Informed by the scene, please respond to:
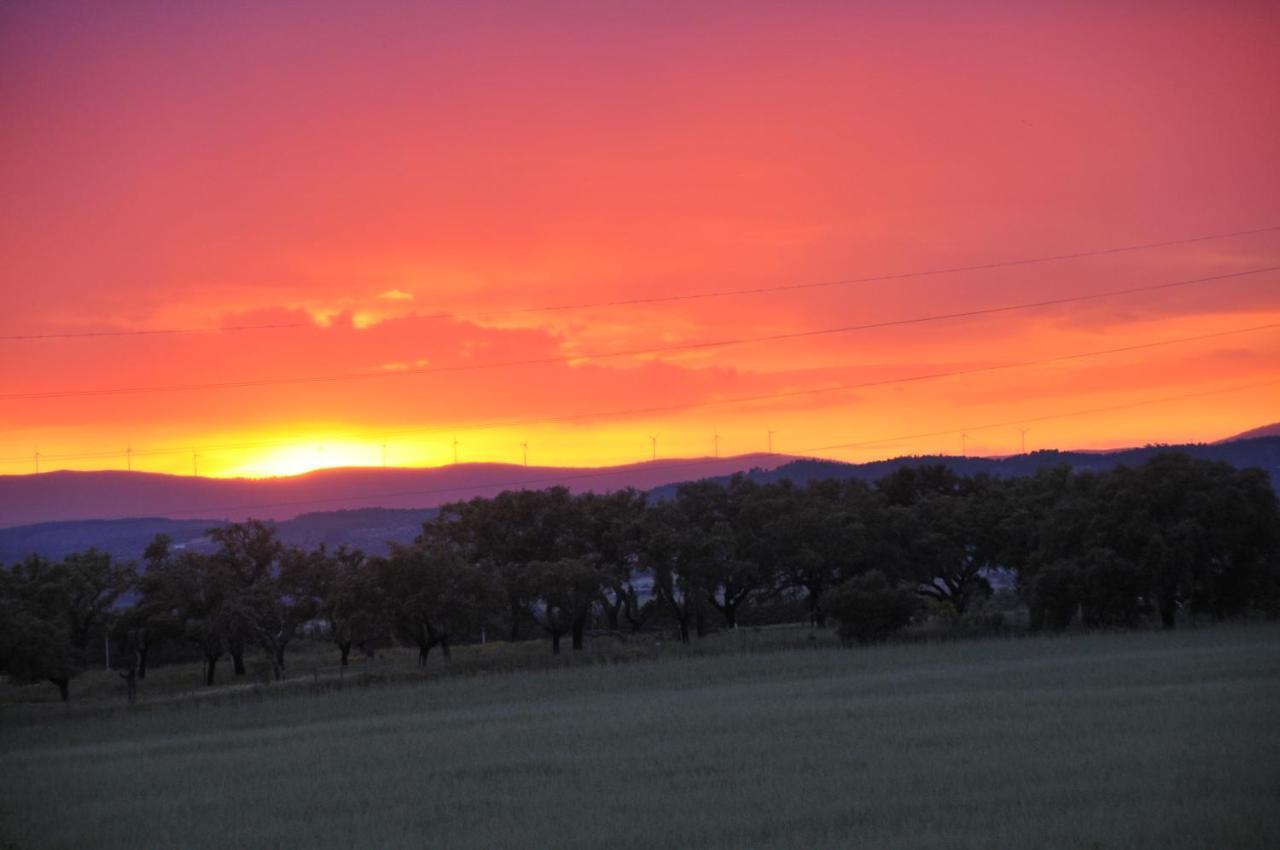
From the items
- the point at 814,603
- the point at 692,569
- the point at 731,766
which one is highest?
the point at 692,569

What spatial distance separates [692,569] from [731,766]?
45.3m

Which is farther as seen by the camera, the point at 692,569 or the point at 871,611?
the point at 692,569

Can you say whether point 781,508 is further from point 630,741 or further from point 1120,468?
point 630,741

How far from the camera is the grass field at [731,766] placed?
1644cm

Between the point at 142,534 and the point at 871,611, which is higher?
the point at 142,534

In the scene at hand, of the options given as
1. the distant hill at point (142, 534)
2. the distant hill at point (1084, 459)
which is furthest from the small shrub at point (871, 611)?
the distant hill at point (142, 534)

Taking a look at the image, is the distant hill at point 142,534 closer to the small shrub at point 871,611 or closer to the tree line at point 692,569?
the tree line at point 692,569

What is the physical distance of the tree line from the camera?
A: 171 feet

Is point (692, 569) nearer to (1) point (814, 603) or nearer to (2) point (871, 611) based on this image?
(1) point (814, 603)

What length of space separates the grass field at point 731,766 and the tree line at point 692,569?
39.2ft

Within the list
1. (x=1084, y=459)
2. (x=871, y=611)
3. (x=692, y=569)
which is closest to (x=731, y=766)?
(x=871, y=611)

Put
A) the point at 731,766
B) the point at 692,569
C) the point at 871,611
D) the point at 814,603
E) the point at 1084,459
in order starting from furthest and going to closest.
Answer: the point at 1084,459
the point at 814,603
the point at 692,569
the point at 871,611
the point at 731,766

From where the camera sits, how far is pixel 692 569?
6719cm

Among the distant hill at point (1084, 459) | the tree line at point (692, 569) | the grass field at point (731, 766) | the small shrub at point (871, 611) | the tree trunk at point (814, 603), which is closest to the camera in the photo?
the grass field at point (731, 766)
